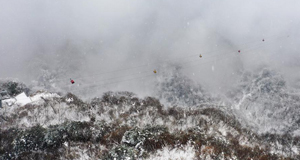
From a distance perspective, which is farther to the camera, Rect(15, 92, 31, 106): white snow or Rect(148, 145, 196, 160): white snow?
Rect(15, 92, 31, 106): white snow

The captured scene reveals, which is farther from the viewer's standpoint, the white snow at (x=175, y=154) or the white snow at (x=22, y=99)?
the white snow at (x=22, y=99)

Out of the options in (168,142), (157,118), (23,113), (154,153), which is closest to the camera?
(154,153)

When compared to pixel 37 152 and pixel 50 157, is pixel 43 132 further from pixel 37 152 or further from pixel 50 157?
pixel 50 157

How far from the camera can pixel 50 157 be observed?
36344 mm

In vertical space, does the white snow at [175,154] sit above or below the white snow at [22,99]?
below

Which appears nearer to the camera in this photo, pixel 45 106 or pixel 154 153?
pixel 154 153

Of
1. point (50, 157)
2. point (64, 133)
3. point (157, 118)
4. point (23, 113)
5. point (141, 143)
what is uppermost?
point (157, 118)

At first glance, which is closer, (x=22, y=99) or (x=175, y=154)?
(x=175, y=154)

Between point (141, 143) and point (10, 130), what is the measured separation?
34.3m

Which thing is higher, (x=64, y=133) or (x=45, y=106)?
(x=45, y=106)

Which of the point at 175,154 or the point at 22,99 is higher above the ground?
the point at 22,99

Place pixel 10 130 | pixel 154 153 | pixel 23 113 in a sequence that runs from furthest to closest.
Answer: pixel 23 113, pixel 10 130, pixel 154 153

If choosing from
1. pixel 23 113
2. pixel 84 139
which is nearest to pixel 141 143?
pixel 84 139

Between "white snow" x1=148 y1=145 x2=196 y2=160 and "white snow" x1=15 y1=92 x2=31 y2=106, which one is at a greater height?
"white snow" x1=15 y1=92 x2=31 y2=106
